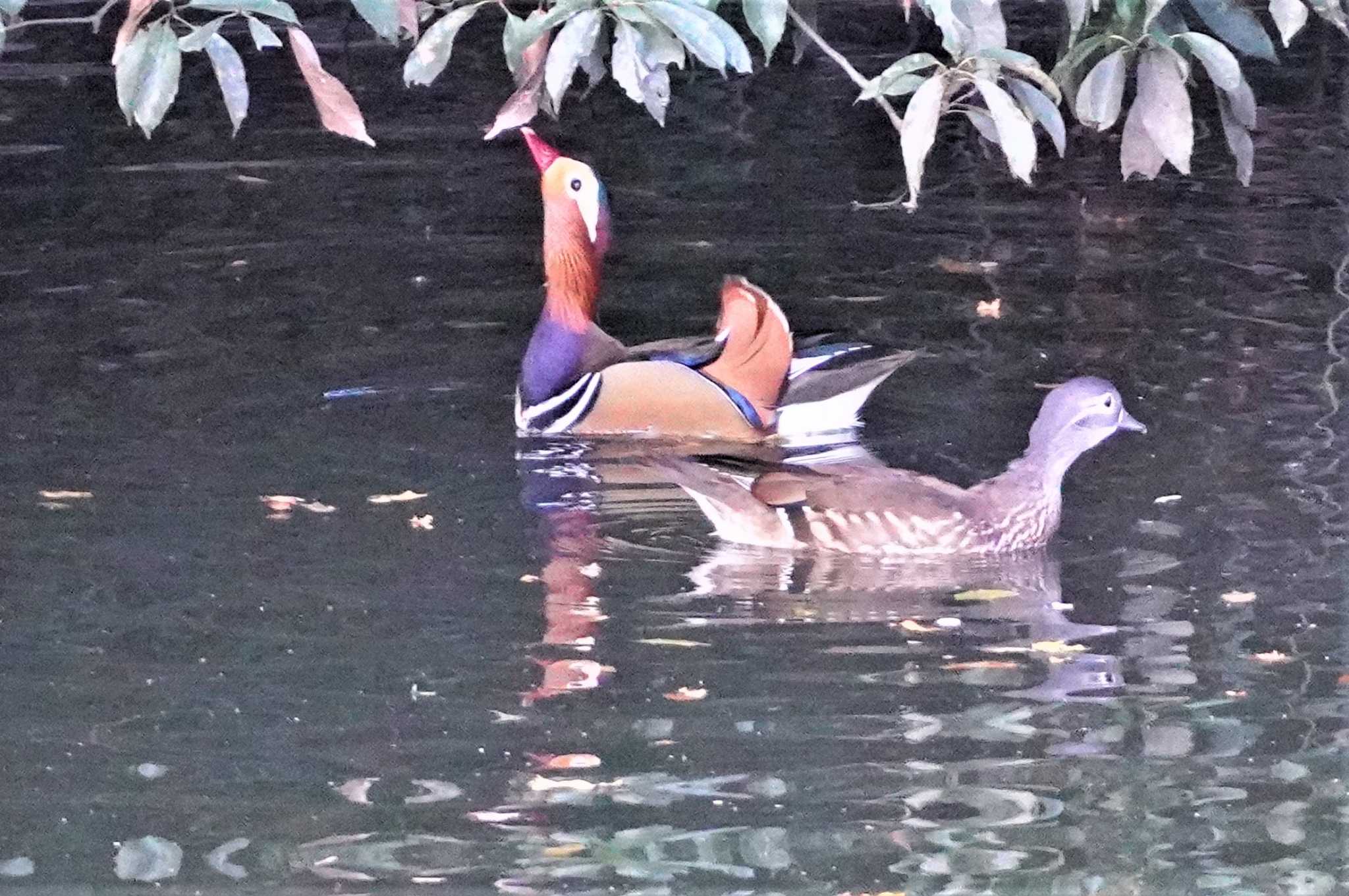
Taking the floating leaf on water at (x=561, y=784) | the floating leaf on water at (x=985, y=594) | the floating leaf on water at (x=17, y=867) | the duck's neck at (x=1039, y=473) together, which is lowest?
the floating leaf on water at (x=17, y=867)

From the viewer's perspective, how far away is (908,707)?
13.9ft

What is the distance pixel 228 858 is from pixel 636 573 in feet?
4.90

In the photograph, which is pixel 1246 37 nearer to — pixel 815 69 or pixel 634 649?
pixel 634 649

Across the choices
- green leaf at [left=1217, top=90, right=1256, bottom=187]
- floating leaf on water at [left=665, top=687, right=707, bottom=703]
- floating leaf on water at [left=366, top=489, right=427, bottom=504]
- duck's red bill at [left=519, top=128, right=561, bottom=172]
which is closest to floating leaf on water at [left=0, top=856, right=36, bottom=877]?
floating leaf on water at [left=665, top=687, right=707, bottom=703]

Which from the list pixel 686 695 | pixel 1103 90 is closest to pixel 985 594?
pixel 686 695

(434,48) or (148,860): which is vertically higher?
(434,48)

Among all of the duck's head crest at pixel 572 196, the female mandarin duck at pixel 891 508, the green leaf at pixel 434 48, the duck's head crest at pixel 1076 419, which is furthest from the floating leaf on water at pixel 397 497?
the duck's head crest at pixel 1076 419

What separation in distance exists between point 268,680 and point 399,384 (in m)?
2.09

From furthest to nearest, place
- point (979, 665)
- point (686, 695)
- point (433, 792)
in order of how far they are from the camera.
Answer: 1. point (979, 665)
2. point (686, 695)
3. point (433, 792)

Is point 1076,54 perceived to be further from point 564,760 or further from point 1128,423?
point 564,760

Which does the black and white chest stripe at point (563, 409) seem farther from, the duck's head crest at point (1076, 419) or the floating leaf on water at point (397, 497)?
the duck's head crest at point (1076, 419)

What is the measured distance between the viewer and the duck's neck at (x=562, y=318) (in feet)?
20.0

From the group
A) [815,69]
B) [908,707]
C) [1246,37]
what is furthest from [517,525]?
[815,69]

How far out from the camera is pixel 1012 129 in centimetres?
436
